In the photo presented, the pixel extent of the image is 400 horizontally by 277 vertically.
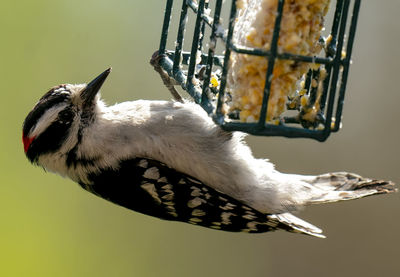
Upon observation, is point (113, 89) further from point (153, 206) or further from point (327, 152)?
point (153, 206)

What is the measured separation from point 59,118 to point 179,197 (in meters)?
0.84

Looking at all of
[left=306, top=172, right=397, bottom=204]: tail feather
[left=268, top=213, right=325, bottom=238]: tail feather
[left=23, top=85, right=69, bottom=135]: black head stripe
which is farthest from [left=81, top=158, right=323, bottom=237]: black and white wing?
[left=23, top=85, right=69, bottom=135]: black head stripe

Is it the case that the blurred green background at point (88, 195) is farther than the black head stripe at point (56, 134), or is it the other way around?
the blurred green background at point (88, 195)

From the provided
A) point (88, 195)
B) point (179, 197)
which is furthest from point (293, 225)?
point (88, 195)

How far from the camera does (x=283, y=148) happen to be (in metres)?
7.36

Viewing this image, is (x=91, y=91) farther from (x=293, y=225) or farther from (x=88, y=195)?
(x=88, y=195)

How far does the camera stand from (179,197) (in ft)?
13.4

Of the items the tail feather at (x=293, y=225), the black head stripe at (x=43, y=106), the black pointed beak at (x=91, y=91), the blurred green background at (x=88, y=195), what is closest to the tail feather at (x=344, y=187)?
the tail feather at (x=293, y=225)

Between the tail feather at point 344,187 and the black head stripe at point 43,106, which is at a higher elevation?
the black head stripe at point 43,106

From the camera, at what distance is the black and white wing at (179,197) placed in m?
4.05

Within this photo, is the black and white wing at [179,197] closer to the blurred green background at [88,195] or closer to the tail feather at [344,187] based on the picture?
the tail feather at [344,187]

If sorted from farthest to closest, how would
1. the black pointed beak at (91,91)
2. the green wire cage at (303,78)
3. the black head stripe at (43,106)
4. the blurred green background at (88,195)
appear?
the blurred green background at (88,195) → the black pointed beak at (91,91) → the black head stripe at (43,106) → the green wire cage at (303,78)

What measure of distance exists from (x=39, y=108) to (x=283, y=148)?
380cm

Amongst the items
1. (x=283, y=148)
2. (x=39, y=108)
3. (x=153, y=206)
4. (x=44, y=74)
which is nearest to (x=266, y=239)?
(x=283, y=148)
